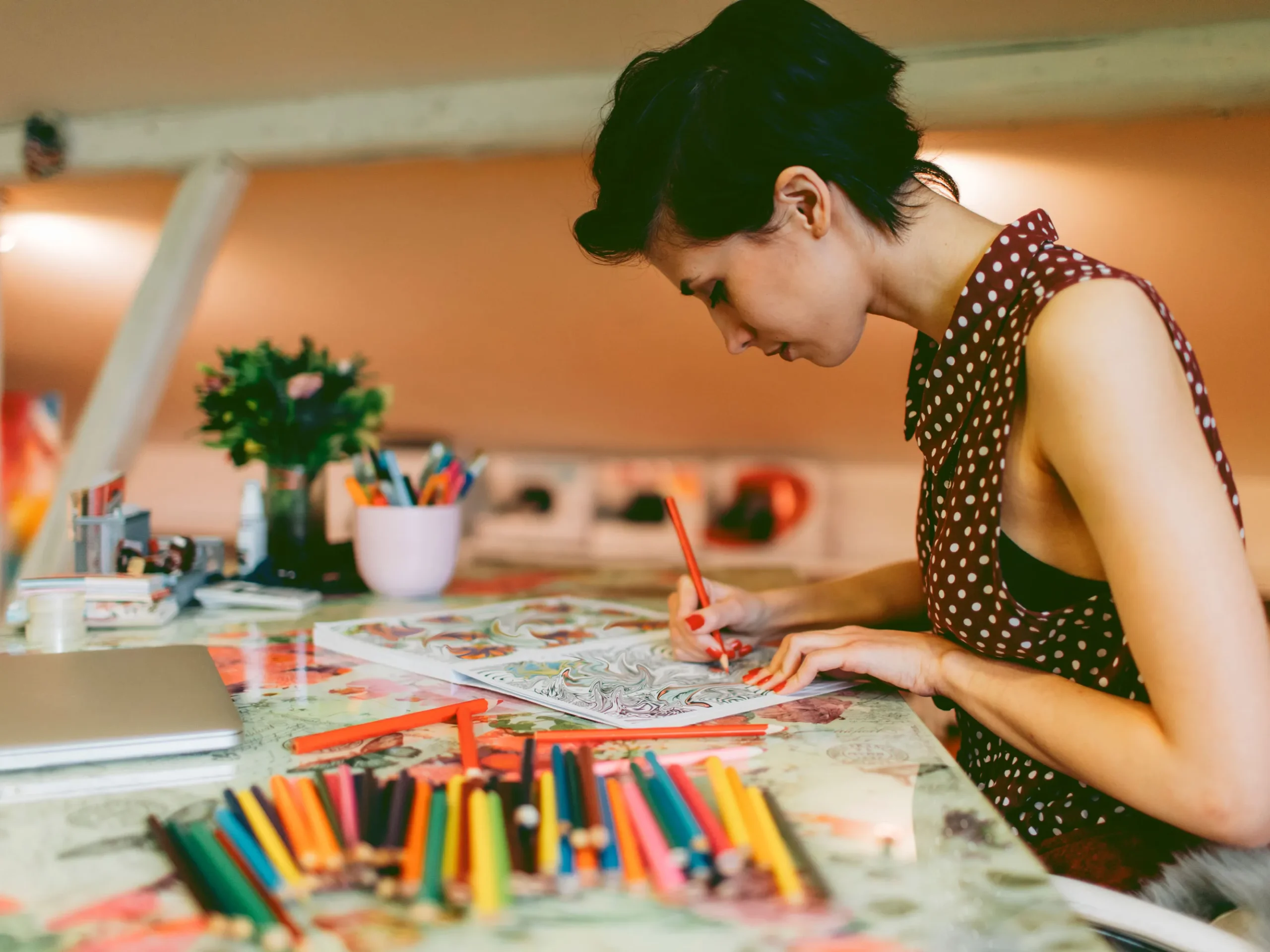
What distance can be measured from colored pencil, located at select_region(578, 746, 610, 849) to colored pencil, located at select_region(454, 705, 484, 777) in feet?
0.24

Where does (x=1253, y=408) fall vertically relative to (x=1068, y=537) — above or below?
above

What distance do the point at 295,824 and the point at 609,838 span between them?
0.59 feet

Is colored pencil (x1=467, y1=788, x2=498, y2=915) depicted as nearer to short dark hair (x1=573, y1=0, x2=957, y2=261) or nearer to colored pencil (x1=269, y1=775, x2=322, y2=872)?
colored pencil (x1=269, y1=775, x2=322, y2=872)

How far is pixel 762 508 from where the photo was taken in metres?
3.83

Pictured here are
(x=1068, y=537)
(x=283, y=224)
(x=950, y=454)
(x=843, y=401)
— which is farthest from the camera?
(x=843, y=401)

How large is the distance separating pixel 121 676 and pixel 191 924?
45 cm

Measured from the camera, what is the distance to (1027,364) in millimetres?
771

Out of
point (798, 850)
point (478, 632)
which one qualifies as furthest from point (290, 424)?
point (798, 850)

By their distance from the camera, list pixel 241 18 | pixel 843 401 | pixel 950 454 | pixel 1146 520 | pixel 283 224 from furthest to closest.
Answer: pixel 843 401 → pixel 283 224 → pixel 241 18 → pixel 950 454 → pixel 1146 520

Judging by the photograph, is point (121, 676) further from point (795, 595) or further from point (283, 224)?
point (283, 224)

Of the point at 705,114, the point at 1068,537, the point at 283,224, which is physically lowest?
the point at 1068,537

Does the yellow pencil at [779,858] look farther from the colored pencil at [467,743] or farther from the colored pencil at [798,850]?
the colored pencil at [467,743]

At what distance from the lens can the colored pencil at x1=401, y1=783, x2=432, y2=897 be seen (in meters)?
0.49

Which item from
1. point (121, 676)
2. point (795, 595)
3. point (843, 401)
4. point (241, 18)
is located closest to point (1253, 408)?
point (843, 401)
